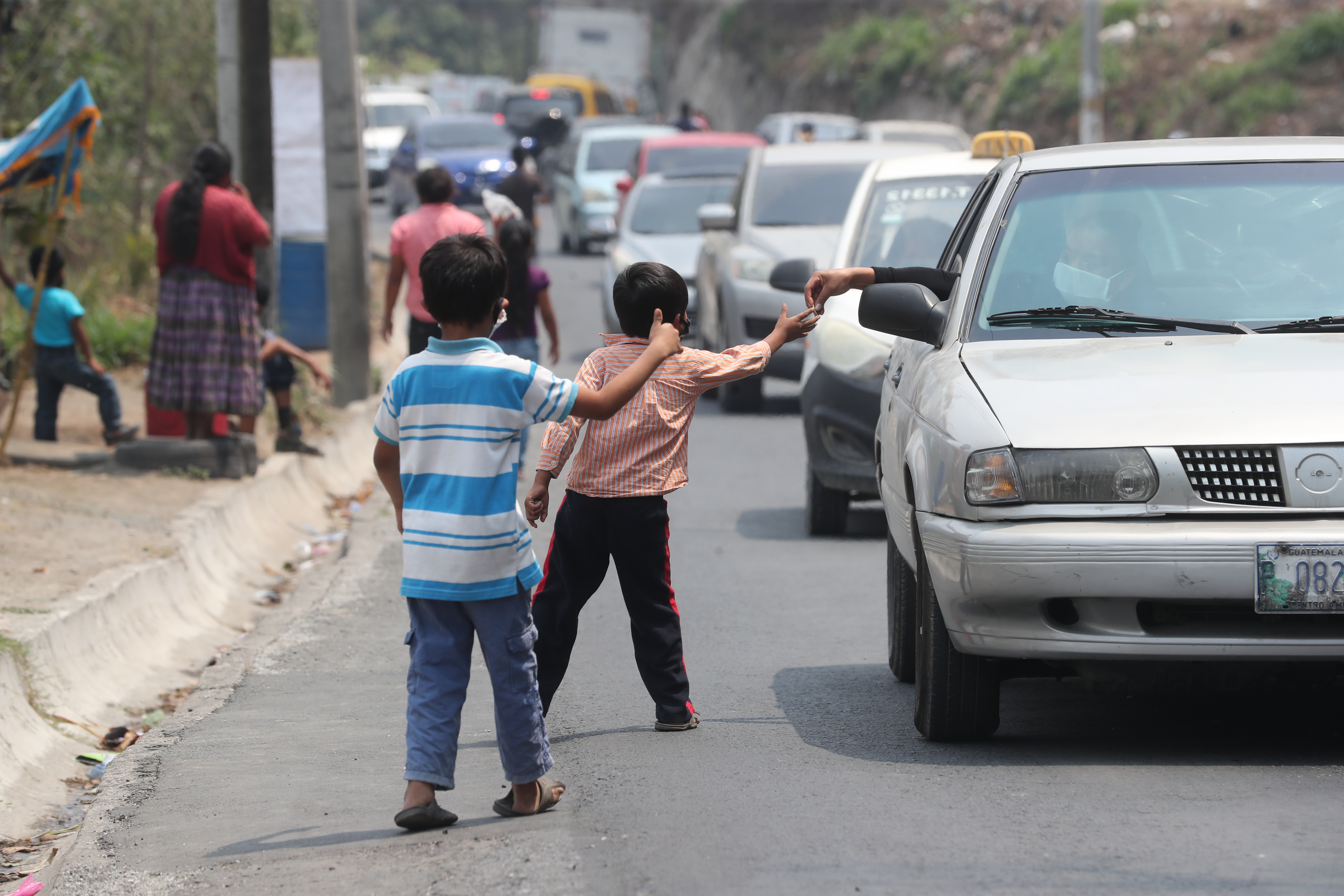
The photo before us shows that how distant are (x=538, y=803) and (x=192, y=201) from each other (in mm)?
6169

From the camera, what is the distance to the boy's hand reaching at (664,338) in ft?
14.9

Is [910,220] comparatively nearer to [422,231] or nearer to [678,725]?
[422,231]

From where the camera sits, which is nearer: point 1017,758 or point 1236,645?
point 1236,645

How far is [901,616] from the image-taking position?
5.99m

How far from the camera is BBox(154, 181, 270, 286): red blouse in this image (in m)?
9.84

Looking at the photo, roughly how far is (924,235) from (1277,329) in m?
4.60

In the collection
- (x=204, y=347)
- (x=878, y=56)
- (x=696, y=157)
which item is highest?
(x=878, y=56)

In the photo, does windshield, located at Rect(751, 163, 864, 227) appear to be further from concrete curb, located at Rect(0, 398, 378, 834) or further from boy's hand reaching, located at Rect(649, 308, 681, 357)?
boy's hand reaching, located at Rect(649, 308, 681, 357)

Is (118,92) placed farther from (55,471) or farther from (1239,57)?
(1239,57)

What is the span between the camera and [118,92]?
17.9m

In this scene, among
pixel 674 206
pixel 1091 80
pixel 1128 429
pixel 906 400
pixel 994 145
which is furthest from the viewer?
pixel 1091 80

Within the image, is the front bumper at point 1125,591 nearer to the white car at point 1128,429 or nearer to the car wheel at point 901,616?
the white car at point 1128,429

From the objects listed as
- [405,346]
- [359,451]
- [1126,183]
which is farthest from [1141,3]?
[1126,183]

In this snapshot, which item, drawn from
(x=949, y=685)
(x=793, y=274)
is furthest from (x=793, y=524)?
(x=949, y=685)
